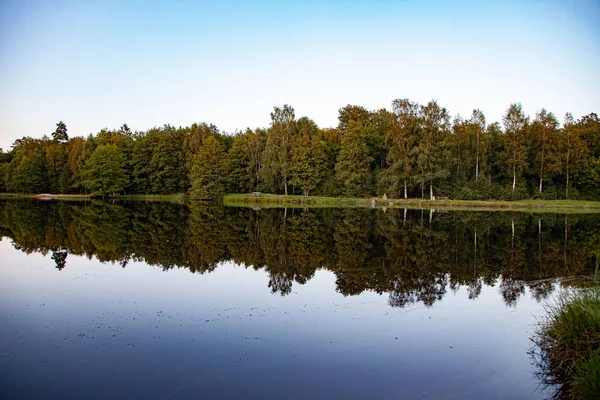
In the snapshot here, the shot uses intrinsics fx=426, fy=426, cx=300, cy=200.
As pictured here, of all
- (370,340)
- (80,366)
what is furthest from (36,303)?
(370,340)

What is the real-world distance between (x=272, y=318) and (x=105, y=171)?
72.3 metres

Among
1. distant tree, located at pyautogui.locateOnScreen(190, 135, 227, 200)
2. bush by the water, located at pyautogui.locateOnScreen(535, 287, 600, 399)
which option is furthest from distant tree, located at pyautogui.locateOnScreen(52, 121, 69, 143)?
bush by the water, located at pyautogui.locateOnScreen(535, 287, 600, 399)

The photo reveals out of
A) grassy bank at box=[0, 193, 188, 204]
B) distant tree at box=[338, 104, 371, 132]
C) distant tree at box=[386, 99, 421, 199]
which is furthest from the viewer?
distant tree at box=[338, 104, 371, 132]

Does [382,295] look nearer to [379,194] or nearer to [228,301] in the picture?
[228,301]

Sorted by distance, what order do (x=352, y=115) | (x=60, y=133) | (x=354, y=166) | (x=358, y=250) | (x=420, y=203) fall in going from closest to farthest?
(x=358, y=250)
(x=420, y=203)
(x=354, y=166)
(x=352, y=115)
(x=60, y=133)

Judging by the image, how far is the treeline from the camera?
14.4m

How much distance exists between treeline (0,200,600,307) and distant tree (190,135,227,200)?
3915 centimetres

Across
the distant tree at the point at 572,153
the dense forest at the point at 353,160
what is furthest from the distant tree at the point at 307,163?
the distant tree at the point at 572,153

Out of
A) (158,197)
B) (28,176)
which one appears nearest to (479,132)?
(158,197)

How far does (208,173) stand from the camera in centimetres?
7031

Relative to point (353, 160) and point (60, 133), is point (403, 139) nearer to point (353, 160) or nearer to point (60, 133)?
point (353, 160)

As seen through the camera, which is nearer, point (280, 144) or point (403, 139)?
point (403, 139)

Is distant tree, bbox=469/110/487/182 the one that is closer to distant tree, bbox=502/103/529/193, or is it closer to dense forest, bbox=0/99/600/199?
dense forest, bbox=0/99/600/199

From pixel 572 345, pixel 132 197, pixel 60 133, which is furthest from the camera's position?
pixel 60 133
